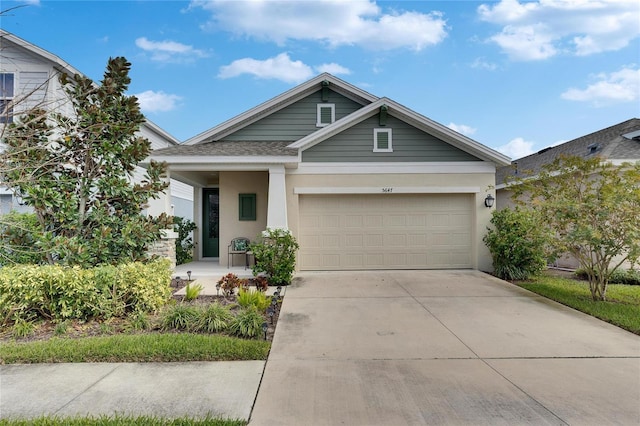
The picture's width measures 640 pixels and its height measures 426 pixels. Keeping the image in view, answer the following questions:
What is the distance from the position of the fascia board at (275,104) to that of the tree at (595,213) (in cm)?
640

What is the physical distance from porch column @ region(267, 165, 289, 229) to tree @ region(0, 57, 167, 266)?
3220 mm

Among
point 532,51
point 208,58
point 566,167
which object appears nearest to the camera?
point 566,167

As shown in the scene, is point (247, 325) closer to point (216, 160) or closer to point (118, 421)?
point (118, 421)

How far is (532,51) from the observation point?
35.9 feet

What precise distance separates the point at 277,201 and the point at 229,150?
212cm

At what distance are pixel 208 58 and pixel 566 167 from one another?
13.7m

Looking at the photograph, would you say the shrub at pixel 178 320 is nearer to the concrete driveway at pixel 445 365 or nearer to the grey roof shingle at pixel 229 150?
the concrete driveway at pixel 445 365

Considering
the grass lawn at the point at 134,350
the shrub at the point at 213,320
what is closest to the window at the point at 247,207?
the shrub at the point at 213,320

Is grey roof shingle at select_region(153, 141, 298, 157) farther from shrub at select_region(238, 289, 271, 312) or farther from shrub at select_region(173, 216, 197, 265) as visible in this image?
shrub at select_region(238, 289, 271, 312)

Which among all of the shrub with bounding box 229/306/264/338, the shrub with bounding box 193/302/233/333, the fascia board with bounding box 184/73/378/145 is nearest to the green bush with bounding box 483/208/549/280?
the fascia board with bounding box 184/73/378/145

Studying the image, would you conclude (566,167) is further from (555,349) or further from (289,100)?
(289,100)

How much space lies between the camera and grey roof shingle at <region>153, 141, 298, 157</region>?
349 inches

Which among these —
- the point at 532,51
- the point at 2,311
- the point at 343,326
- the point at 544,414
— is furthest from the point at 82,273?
the point at 532,51

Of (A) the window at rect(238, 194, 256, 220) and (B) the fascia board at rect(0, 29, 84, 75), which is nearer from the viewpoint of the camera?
(B) the fascia board at rect(0, 29, 84, 75)
